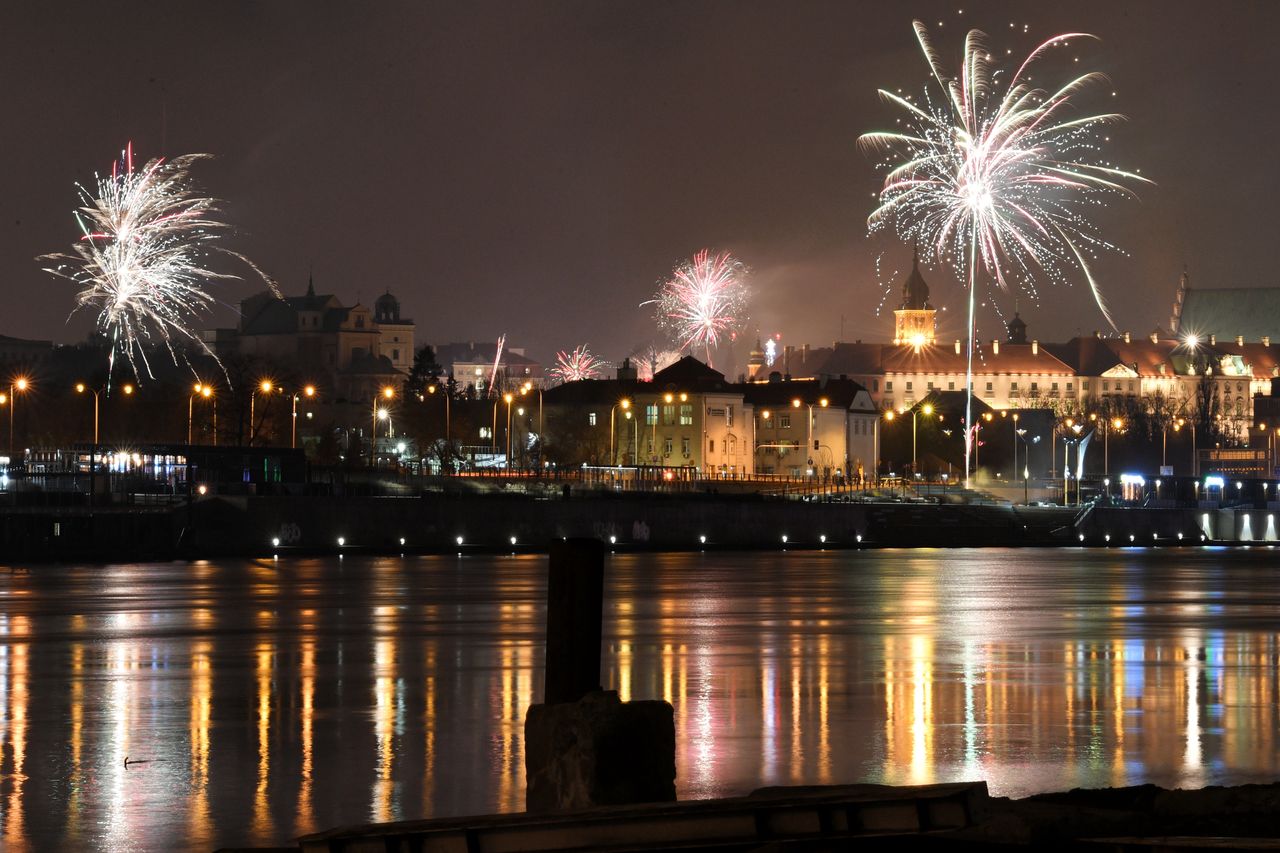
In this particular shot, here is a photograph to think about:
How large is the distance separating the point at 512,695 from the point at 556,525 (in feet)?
Result: 187

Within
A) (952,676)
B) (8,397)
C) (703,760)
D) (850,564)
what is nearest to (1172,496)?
(850,564)

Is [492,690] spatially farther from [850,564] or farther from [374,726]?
[850,564]

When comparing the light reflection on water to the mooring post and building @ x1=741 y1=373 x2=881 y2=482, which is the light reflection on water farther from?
building @ x1=741 y1=373 x2=881 y2=482

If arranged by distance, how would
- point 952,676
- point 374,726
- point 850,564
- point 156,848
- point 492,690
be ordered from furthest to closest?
point 850,564 < point 952,676 < point 492,690 < point 374,726 < point 156,848

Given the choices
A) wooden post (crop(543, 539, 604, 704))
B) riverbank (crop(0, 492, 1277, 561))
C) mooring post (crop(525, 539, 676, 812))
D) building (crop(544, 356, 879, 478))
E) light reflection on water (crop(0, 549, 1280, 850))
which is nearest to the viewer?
mooring post (crop(525, 539, 676, 812))

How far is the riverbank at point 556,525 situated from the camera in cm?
6462

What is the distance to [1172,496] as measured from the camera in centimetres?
11975

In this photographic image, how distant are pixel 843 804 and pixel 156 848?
5.16 meters

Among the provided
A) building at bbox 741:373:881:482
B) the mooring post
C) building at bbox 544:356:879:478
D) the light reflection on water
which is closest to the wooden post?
the mooring post

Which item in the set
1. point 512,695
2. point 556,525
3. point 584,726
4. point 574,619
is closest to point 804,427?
point 556,525

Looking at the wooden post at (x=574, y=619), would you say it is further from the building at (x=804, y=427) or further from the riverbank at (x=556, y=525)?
the building at (x=804, y=427)

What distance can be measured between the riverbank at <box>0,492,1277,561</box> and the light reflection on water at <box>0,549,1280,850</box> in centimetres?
2114

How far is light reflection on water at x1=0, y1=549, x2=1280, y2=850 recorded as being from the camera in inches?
592

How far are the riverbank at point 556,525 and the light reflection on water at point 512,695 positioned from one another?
21.1 m
